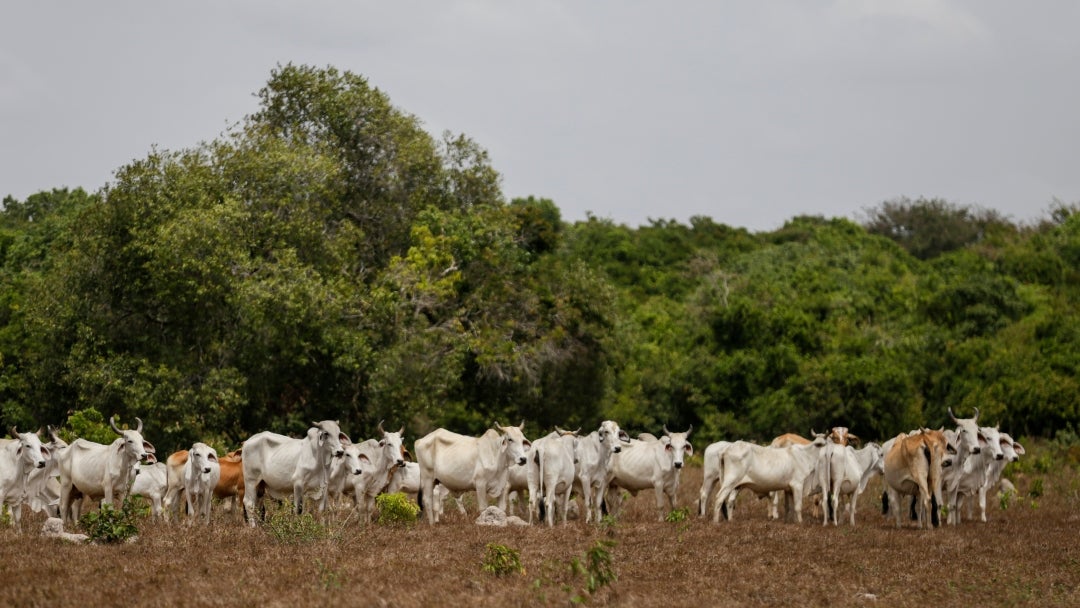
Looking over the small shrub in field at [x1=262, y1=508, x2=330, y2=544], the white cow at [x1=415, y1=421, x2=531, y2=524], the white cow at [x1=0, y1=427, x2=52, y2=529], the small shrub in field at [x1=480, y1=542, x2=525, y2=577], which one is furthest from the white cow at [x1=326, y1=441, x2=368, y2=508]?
the small shrub in field at [x1=480, y1=542, x2=525, y2=577]

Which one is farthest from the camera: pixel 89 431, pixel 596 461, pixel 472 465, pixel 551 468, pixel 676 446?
pixel 89 431

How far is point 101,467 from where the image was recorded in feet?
62.8

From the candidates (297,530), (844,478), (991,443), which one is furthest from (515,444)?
(991,443)

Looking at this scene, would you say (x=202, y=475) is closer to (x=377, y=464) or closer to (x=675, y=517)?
(x=377, y=464)

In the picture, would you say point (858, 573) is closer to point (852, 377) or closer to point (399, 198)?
point (399, 198)

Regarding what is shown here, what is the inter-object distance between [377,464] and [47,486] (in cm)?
524

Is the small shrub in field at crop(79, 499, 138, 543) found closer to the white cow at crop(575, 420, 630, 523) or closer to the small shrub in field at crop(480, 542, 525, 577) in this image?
the small shrub in field at crop(480, 542, 525, 577)

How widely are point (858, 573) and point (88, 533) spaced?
9081 millimetres

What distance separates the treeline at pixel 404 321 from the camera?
3153cm

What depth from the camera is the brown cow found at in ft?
66.4

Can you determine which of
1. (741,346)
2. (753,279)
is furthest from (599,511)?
(753,279)

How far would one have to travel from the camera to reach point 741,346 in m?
46.8

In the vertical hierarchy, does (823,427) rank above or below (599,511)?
above

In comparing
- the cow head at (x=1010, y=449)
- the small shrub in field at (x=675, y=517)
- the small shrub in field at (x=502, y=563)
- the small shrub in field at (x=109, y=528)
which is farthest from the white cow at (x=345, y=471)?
the cow head at (x=1010, y=449)
